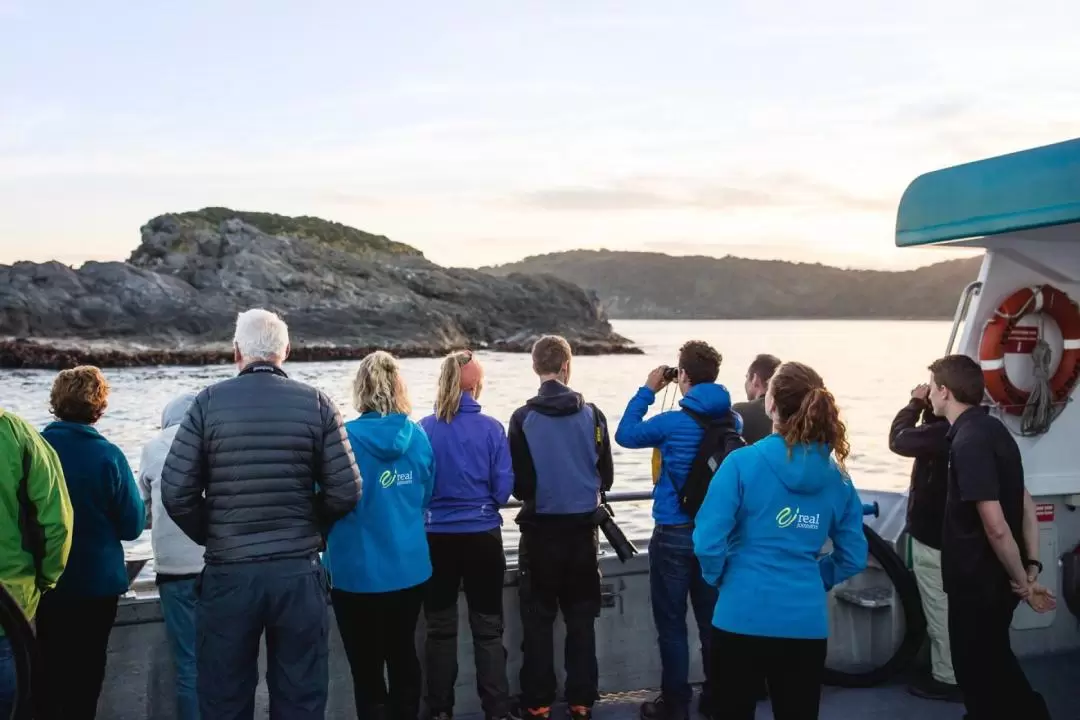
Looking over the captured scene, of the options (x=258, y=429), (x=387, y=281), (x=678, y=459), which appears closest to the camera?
(x=258, y=429)

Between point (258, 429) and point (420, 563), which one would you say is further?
point (420, 563)

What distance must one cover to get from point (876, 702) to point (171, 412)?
3.61 m

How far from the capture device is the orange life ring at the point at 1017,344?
5.02 metres

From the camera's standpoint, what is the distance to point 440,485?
441 cm

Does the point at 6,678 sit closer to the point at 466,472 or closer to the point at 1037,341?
the point at 466,472

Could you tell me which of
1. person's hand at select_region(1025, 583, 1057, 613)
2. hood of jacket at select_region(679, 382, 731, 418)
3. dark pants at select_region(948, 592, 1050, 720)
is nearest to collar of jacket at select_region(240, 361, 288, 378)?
hood of jacket at select_region(679, 382, 731, 418)

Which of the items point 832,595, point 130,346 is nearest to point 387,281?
point 130,346

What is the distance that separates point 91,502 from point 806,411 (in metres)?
2.68

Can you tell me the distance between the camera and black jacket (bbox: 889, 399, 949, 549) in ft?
14.6

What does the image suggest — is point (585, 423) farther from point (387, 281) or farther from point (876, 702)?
point (387, 281)

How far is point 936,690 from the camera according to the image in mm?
5008

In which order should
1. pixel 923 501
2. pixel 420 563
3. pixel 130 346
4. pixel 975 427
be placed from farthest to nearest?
pixel 130 346, pixel 923 501, pixel 420 563, pixel 975 427

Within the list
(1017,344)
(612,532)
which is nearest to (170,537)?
(612,532)

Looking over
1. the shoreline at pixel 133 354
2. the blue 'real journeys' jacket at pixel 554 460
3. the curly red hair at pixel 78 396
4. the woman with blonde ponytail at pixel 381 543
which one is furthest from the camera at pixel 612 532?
the shoreline at pixel 133 354
